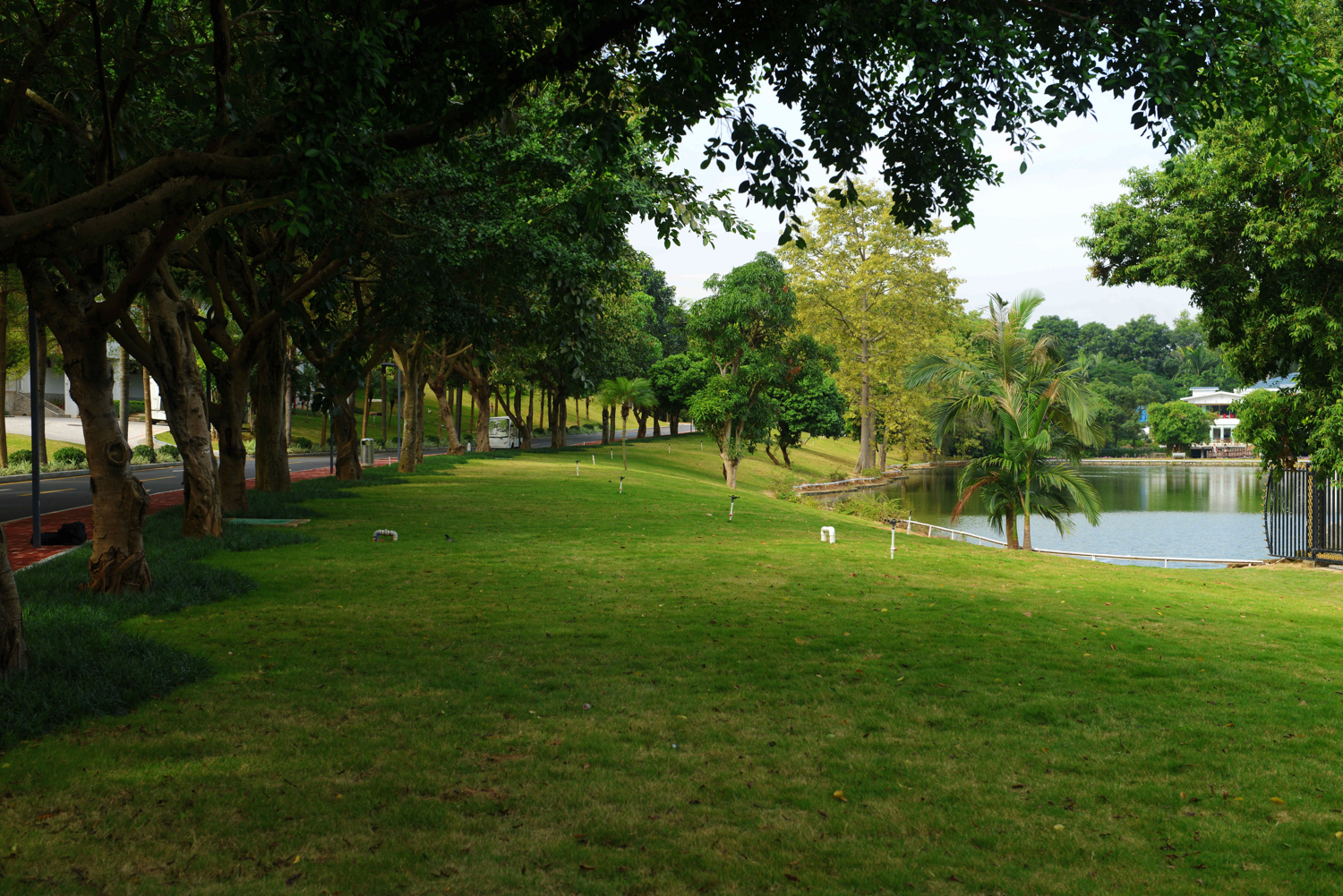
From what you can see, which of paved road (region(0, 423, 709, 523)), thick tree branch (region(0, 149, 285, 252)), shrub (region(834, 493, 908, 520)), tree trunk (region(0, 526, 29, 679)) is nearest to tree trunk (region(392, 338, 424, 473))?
paved road (region(0, 423, 709, 523))

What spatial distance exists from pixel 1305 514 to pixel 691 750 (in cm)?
2227

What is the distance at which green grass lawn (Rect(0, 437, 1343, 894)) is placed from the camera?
451 centimetres

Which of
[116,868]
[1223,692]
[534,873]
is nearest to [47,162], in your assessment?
[116,868]

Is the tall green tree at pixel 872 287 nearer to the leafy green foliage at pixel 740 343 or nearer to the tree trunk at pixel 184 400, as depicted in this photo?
the leafy green foliage at pixel 740 343

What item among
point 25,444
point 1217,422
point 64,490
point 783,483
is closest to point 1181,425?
point 1217,422

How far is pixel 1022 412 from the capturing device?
72.3 ft

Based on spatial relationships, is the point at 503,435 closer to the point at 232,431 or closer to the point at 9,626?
the point at 232,431

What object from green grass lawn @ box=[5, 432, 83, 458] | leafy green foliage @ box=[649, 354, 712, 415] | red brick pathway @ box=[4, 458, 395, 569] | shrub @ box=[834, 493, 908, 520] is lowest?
shrub @ box=[834, 493, 908, 520]

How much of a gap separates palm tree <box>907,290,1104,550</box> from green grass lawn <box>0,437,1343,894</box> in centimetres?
973

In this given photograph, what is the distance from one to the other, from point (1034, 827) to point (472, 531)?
14751 mm

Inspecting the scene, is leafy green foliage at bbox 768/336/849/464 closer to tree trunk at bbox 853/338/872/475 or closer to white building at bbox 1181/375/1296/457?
tree trunk at bbox 853/338/872/475

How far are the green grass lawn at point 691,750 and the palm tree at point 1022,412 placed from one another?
9731mm

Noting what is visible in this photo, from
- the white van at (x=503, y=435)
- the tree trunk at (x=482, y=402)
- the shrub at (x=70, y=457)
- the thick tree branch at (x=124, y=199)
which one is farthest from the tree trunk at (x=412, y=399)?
the white van at (x=503, y=435)

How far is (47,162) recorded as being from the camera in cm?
957
